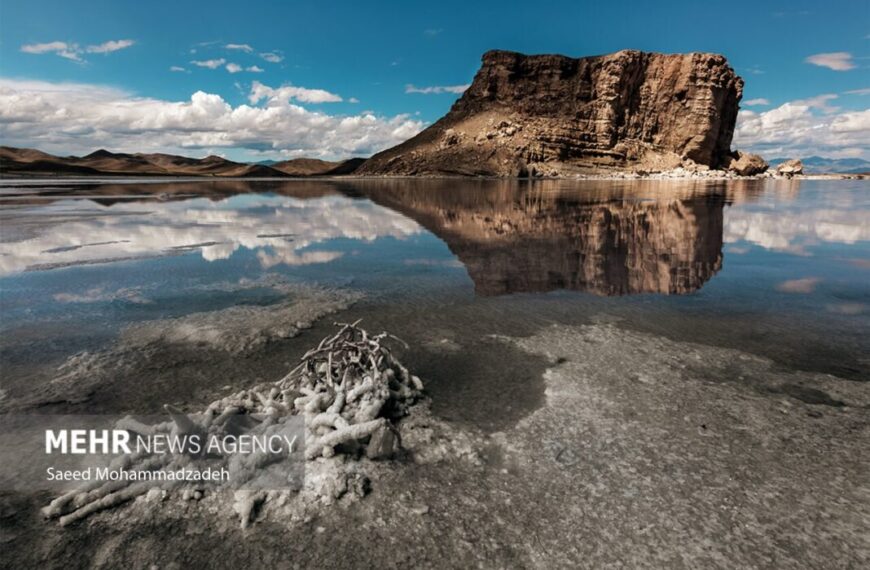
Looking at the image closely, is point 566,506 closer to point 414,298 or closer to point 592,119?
point 414,298

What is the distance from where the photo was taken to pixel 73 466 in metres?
4.44

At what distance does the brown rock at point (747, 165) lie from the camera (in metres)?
128

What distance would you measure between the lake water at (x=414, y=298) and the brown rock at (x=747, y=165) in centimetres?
12827

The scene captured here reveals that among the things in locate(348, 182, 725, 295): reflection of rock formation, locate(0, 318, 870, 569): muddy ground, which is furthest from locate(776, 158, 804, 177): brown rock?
locate(0, 318, 870, 569): muddy ground

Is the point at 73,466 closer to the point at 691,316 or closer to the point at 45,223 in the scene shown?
the point at 691,316

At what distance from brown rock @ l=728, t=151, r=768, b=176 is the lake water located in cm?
12827

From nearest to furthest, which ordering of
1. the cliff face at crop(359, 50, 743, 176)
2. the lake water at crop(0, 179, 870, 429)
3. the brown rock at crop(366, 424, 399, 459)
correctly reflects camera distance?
the brown rock at crop(366, 424, 399, 459), the lake water at crop(0, 179, 870, 429), the cliff face at crop(359, 50, 743, 176)

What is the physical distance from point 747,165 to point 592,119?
140 ft

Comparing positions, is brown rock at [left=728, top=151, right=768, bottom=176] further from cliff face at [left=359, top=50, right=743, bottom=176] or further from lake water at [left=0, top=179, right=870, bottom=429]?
lake water at [left=0, top=179, right=870, bottom=429]

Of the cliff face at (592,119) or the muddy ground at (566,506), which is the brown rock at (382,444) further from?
the cliff face at (592,119)

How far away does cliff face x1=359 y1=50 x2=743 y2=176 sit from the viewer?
412 feet

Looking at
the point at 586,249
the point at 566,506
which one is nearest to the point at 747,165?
the point at 586,249

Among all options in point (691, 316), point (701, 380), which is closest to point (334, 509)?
point (701, 380)

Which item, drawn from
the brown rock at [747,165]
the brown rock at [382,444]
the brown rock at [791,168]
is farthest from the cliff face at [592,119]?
the brown rock at [382,444]
